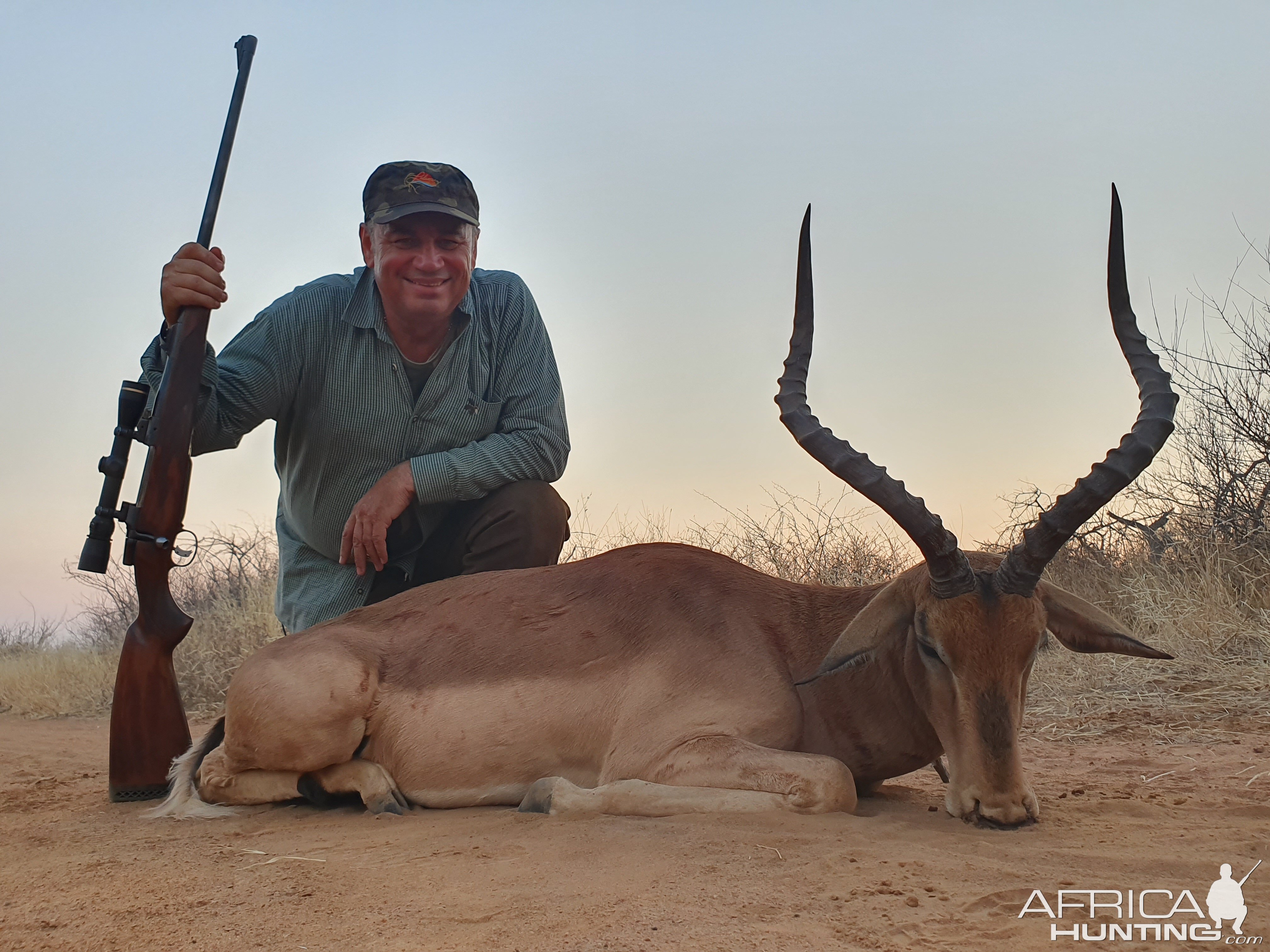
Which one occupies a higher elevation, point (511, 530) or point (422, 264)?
point (422, 264)

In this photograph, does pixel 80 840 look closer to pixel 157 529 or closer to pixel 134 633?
pixel 134 633

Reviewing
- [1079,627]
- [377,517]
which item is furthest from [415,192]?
[1079,627]

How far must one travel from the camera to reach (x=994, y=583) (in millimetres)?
3953

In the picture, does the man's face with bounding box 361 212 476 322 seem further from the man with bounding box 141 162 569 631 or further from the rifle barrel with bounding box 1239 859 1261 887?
the rifle barrel with bounding box 1239 859 1261 887

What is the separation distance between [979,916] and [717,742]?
157 cm

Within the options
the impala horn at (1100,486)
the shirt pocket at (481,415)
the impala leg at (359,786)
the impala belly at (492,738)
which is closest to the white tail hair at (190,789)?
the impala leg at (359,786)

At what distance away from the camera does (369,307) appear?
6.06 meters

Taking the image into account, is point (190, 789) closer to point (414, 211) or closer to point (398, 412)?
point (398, 412)

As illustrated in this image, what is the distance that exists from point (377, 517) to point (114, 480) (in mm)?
1221

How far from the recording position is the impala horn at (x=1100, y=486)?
393 centimetres

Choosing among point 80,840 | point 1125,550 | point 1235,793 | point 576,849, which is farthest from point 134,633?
point 1125,550

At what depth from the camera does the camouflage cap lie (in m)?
5.88

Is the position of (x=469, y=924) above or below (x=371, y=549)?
below

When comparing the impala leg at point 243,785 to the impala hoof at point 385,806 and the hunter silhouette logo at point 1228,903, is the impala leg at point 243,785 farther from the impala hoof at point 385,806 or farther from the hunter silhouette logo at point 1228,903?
the hunter silhouette logo at point 1228,903
